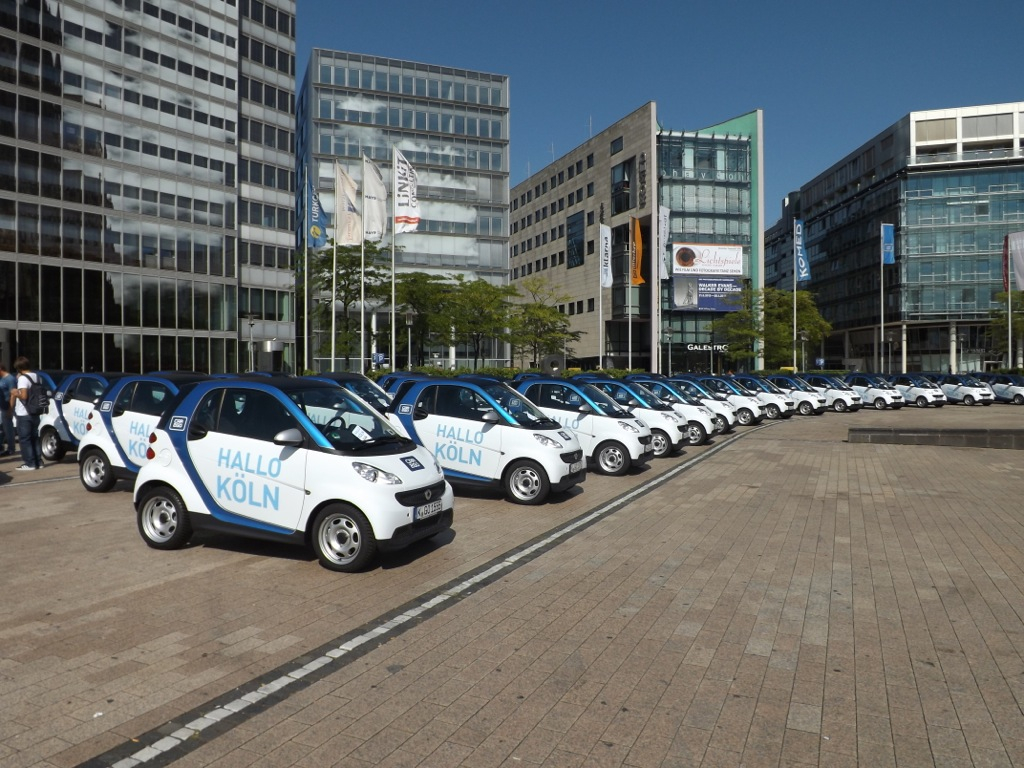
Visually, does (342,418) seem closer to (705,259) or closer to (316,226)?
(316,226)

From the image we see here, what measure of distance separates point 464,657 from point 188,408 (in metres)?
4.29

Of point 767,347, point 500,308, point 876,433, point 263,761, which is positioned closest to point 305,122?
point 500,308

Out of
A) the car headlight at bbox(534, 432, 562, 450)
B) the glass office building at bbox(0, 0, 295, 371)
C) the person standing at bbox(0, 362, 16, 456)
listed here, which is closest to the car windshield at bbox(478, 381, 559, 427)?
the car headlight at bbox(534, 432, 562, 450)

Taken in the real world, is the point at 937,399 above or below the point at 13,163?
below

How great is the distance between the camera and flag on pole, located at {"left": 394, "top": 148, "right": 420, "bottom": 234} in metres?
28.0

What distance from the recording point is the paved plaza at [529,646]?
3951 mm

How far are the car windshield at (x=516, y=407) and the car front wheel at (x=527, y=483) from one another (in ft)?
2.05

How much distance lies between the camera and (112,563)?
7367mm

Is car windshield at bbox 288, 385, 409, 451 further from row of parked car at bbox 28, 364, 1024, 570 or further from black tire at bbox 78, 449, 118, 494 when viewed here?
black tire at bbox 78, 449, 118, 494

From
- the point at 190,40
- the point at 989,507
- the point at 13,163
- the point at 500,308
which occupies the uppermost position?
the point at 190,40

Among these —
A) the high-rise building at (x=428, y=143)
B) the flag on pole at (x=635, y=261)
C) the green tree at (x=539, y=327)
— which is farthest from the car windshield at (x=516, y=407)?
the flag on pole at (x=635, y=261)

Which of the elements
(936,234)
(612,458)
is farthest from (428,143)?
(612,458)

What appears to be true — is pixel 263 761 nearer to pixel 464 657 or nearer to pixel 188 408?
pixel 464 657

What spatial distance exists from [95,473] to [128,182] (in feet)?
125
